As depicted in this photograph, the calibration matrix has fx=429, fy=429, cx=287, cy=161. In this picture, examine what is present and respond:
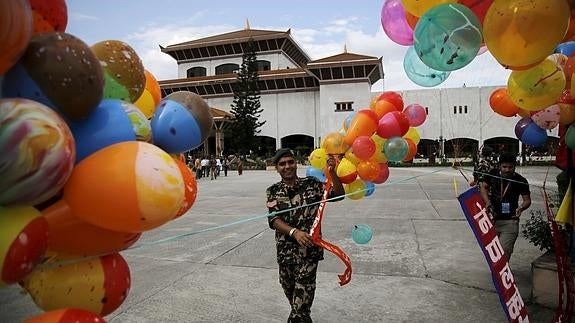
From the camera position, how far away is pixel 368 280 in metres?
4.63

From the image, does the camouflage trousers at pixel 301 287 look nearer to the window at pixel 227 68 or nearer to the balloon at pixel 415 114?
the balloon at pixel 415 114

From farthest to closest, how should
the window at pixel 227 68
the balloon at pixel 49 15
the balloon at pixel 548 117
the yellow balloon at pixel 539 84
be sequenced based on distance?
the window at pixel 227 68, the balloon at pixel 548 117, the yellow balloon at pixel 539 84, the balloon at pixel 49 15

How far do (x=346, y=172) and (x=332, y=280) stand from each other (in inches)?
52.4

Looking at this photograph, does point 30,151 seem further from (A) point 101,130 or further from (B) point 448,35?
(B) point 448,35

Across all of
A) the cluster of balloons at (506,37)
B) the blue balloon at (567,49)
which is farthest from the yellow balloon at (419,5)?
the blue balloon at (567,49)

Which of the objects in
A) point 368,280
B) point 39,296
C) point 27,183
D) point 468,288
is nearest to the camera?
point 27,183

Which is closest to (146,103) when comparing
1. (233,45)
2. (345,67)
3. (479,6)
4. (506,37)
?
(506,37)

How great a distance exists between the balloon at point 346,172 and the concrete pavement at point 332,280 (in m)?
0.43

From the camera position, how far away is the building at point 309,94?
35875 mm

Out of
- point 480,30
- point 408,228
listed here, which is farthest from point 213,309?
point 408,228

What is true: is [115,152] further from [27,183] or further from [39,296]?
[39,296]

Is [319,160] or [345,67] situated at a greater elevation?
[345,67]

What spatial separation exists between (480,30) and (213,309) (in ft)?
10.1

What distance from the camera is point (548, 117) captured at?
145 inches
